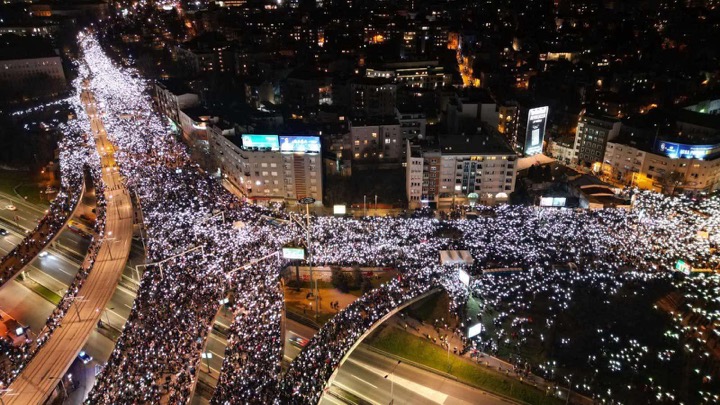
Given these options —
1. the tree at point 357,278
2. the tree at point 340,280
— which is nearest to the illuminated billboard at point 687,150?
the tree at point 357,278

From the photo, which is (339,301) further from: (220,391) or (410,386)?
(220,391)

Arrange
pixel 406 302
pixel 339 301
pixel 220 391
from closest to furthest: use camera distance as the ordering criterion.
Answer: pixel 220 391, pixel 406 302, pixel 339 301

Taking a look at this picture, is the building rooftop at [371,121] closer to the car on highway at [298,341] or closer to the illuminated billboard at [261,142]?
the illuminated billboard at [261,142]

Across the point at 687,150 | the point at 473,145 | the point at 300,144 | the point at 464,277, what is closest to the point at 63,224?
the point at 300,144

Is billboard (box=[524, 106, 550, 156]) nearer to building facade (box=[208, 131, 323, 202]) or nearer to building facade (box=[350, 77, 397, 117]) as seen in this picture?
building facade (box=[350, 77, 397, 117])

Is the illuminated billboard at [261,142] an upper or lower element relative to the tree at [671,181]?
upper

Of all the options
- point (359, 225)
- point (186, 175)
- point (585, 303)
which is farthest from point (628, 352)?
point (186, 175)
